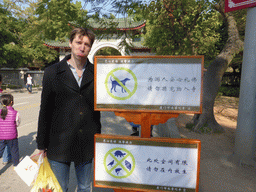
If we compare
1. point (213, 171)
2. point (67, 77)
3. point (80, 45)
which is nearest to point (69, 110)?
point (67, 77)

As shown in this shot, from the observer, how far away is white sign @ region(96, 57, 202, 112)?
1605mm

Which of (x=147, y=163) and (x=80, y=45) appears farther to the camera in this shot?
(x=147, y=163)

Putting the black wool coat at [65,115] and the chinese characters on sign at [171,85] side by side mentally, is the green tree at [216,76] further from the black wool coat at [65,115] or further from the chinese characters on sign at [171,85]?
the black wool coat at [65,115]

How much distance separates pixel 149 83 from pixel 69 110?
75 cm

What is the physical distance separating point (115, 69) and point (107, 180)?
1085 mm

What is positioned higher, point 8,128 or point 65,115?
point 65,115

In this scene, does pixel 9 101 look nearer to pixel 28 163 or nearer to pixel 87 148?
pixel 28 163

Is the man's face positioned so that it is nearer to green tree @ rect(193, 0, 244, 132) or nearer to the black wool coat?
the black wool coat

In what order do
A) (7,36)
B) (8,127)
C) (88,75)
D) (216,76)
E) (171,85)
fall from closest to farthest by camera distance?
(171,85) → (88,75) → (8,127) → (216,76) → (7,36)

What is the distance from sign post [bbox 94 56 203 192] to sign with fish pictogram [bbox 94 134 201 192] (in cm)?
1

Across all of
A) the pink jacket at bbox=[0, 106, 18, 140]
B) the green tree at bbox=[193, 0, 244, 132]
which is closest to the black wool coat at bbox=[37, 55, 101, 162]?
the pink jacket at bbox=[0, 106, 18, 140]

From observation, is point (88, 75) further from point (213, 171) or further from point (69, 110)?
point (213, 171)

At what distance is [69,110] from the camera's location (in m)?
1.67

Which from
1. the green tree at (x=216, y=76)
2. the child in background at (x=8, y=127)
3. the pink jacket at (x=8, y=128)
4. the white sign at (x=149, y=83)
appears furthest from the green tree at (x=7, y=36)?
the white sign at (x=149, y=83)
